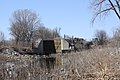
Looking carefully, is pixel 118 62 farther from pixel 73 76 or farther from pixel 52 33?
pixel 52 33

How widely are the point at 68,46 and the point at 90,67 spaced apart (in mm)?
52799

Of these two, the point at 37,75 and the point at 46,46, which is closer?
the point at 37,75

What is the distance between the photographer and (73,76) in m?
13.8

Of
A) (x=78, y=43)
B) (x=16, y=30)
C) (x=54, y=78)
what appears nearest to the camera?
(x=54, y=78)

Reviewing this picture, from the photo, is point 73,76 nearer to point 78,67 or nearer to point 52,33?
point 78,67

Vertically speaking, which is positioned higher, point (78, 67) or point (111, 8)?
point (111, 8)

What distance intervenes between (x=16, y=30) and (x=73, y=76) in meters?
77.5

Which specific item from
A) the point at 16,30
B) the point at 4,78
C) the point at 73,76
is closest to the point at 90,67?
the point at 73,76

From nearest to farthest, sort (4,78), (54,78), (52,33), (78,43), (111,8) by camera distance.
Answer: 1. (4,78)
2. (54,78)
3. (111,8)
4. (78,43)
5. (52,33)

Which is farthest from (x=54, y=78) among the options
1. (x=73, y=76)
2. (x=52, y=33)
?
(x=52, y=33)

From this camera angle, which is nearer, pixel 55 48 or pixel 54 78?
pixel 54 78

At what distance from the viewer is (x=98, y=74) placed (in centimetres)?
1280

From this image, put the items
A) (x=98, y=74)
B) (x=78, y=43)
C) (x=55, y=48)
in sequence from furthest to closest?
(x=78, y=43)
(x=55, y=48)
(x=98, y=74)

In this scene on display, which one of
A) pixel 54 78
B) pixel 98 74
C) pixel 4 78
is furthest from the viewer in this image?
pixel 54 78
